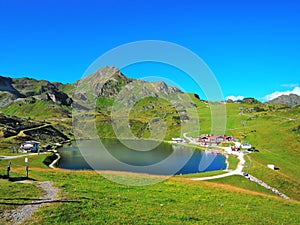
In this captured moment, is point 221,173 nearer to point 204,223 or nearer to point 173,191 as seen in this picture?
point 173,191

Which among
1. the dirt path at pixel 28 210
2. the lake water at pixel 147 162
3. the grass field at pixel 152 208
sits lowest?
the lake water at pixel 147 162

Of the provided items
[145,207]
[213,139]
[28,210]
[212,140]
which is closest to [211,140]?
[212,140]

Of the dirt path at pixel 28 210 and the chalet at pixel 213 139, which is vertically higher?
the chalet at pixel 213 139

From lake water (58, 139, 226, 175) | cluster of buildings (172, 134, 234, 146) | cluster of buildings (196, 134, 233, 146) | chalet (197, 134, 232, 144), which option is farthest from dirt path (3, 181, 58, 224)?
chalet (197, 134, 232, 144)

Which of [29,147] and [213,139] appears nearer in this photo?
[29,147]

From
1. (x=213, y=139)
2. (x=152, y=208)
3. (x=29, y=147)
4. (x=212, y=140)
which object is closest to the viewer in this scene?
(x=152, y=208)

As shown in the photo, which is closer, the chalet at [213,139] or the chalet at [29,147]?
the chalet at [29,147]

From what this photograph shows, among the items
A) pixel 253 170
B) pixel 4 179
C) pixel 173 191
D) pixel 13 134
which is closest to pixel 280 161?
pixel 253 170

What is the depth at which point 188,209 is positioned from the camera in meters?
25.0

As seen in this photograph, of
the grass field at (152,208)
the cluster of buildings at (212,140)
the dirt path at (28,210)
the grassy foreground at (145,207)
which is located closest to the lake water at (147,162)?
the cluster of buildings at (212,140)

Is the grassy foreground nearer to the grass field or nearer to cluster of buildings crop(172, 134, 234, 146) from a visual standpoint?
the grass field

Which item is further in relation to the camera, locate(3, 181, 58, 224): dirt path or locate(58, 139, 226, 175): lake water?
locate(58, 139, 226, 175): lake water

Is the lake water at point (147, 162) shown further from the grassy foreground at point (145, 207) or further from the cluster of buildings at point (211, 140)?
the grassy foreground at point (145, 207)

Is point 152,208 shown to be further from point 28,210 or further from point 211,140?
point 211,140
